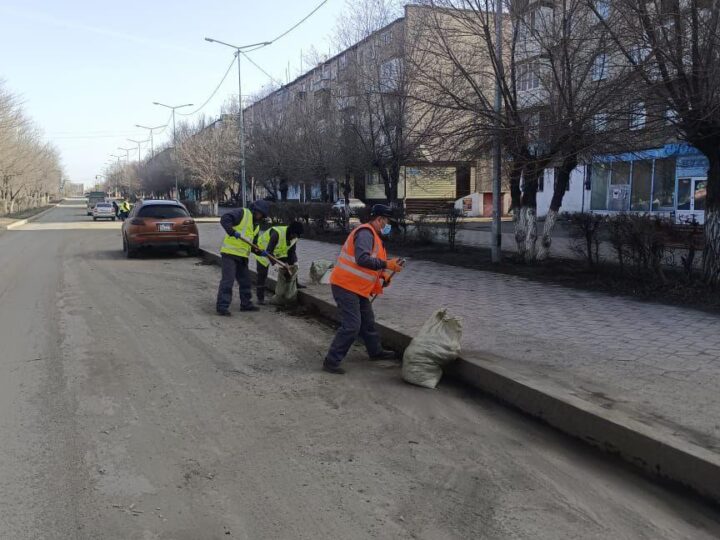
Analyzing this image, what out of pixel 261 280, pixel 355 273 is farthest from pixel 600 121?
pixel 261 280

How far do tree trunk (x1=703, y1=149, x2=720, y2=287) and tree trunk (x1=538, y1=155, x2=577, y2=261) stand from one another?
236 centimetres

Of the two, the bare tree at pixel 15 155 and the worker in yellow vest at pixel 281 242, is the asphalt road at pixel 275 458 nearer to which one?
the worker in yellow vest at pixel 281 242

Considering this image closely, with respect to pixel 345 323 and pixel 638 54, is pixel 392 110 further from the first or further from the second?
pixel 345 323

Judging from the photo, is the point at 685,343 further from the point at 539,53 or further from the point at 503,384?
the point at 539,53

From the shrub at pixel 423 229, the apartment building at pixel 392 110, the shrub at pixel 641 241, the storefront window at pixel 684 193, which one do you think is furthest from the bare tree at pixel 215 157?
the shrub at pixel 641 241

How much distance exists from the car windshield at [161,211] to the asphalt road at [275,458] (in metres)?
9.88

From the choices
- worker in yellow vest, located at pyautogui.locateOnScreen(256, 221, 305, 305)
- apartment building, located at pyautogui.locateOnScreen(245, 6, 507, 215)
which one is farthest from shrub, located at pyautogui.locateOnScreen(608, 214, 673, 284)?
worker in yellow vest, located at pyautogui.locateOnScreen(256, 221, 305, 305)

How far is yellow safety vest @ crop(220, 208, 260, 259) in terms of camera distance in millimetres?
8531

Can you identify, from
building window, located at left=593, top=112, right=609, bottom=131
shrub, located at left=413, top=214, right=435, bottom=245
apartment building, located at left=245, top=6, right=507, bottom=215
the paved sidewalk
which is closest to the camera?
the paved sidewalk

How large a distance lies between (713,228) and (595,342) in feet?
12.6

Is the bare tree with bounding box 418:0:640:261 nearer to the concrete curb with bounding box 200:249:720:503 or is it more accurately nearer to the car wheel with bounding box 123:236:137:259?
the concrete curb with bounding box 200:249:720:503

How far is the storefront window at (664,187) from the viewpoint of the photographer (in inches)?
985

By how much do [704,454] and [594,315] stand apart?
163 inches

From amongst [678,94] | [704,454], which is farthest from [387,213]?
[678,94]
